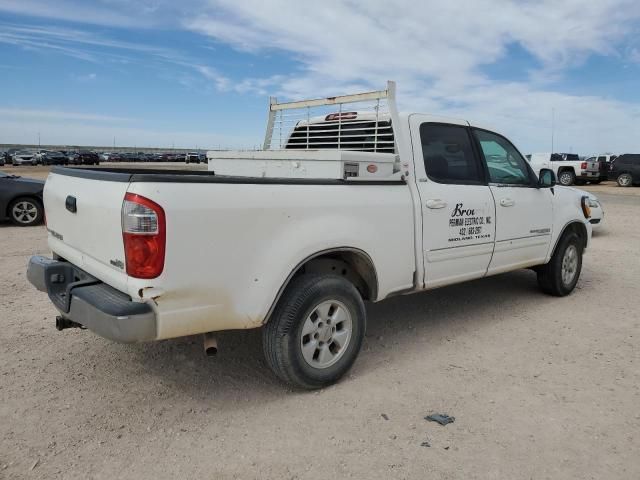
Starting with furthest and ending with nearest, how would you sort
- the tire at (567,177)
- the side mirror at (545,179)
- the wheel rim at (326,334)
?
1. the tire at (567,177)
2. the side mirror at (545,179)
3. the wheel rim at (326,334)

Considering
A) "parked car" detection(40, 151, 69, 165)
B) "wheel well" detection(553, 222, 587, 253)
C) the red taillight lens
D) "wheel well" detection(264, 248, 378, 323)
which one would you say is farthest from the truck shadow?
"parked car" detection(40, 151, 69, 165)

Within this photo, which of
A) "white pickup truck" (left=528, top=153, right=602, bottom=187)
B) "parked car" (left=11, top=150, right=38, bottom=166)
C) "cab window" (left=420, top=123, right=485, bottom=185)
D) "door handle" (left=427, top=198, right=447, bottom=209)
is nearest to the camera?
"door handle" (left=427, top=198, right=447, bottom=209)

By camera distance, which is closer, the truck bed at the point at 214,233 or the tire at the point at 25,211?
the truck bed at the point at 214,233

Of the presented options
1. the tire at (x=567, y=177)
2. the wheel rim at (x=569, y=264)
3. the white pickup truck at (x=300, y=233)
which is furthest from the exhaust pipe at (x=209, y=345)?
the tire at (x=567, y=177)

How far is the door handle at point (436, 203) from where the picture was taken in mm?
4305

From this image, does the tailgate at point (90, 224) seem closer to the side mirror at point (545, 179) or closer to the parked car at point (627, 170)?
the side mirror at point (545, 179)

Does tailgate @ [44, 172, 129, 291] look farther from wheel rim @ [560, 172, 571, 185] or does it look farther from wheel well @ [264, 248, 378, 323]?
wheel rim @ [560, 172, 571, 185]

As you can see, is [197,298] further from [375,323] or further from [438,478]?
[375,323]

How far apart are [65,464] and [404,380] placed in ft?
7.16

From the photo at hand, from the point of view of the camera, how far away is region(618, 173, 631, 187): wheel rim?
28.0 m

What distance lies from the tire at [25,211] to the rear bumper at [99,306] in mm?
8159

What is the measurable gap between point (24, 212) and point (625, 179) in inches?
1079

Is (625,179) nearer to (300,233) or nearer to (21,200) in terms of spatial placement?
(21,200)

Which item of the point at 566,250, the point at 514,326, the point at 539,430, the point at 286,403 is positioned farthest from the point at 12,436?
the point at 566,250
